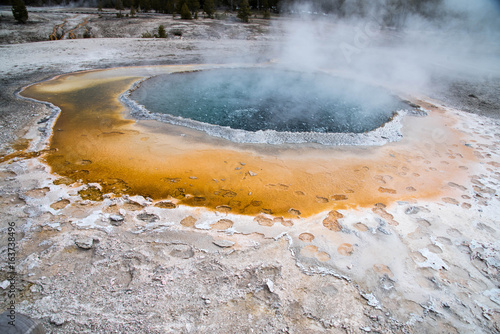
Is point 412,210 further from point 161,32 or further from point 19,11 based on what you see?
point 19,11

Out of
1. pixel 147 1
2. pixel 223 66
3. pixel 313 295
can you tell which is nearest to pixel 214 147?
pixel 313 295

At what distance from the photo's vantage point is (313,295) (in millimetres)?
1795

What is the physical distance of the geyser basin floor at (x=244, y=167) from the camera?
8.98ft

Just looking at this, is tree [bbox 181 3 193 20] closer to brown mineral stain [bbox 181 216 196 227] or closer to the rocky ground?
the rocky ground

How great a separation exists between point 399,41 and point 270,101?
9.83m

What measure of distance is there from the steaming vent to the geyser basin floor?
0.31 m

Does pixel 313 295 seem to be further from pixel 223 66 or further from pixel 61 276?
pixel 223 66

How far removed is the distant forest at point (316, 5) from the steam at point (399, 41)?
54 mm

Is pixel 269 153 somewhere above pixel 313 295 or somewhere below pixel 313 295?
above

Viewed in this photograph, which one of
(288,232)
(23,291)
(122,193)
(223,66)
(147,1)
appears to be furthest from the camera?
(147,1)

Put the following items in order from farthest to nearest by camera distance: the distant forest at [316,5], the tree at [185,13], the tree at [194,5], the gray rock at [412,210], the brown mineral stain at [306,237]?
the tree at [194,5], the tree at [185,13], the distant forest at [316,5], the gray rock at [412,210], the brown mineral stain at [306,237]

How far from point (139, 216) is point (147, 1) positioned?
56.4ft

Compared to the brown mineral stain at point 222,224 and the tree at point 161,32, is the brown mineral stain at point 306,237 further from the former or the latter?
the tree at point 161,32

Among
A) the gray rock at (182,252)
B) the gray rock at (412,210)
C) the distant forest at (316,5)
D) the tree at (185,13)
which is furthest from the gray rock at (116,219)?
the distant forest at (316,5)
